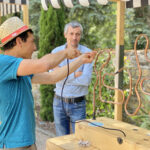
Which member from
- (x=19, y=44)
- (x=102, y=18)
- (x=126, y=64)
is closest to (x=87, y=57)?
(x=19, y=44)

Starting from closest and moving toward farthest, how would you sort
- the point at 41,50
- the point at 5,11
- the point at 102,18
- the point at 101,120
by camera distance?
the point at 101,120
the point at 41,50
the point at 5,11
the point at 102,18

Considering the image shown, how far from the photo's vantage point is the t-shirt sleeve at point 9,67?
1.45 meters

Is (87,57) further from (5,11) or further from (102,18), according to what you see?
(102,18)

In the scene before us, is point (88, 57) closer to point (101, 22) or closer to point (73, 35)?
point (73, 35)

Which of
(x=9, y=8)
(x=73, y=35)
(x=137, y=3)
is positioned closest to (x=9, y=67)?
(x=73, y=35)

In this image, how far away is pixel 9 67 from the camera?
1.46 m

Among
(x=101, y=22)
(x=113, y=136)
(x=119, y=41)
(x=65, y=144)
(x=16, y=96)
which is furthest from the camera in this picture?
(x=101, y=22)

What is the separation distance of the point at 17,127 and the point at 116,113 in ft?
5.52

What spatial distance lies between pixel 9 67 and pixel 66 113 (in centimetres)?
133

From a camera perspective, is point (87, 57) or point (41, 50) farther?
point (41, 50)

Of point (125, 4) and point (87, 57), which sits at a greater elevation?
point (125, 4)

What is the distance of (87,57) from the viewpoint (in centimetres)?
179

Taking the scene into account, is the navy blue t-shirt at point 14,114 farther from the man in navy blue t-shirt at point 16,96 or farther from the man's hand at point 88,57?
the man's hand at point 88,57

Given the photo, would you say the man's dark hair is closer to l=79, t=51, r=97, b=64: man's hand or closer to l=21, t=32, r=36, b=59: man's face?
l=21, t=32, r=36, b=59: man's face
